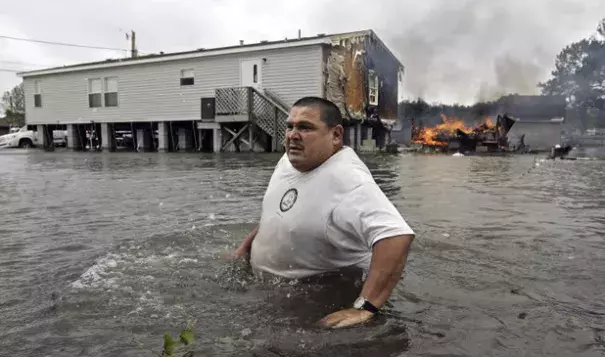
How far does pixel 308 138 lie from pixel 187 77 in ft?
73.4

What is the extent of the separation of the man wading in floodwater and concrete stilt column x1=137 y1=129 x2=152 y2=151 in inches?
1018

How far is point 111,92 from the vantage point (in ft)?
88.9

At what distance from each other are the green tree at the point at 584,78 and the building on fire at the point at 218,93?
72.8ft

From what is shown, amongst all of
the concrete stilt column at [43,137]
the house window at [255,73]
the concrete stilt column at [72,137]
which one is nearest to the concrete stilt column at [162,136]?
the house window at [255,73]

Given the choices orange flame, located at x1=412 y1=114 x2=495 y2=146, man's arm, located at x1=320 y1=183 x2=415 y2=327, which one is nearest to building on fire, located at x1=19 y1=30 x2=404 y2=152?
orange flame, located at x1=412 y1=114 x2=495 y2=146

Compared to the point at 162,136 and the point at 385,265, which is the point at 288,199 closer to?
the point at 385,265

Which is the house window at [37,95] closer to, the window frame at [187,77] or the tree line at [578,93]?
the window frame at [187,77]

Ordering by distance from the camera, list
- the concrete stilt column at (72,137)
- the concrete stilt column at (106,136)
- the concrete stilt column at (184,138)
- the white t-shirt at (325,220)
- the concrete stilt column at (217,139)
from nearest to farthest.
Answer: the white t-shirt at (325,220) → the concrete stilt column at (217,139) → the concrete stilt column at (184,138) → the concrete stilt column at (106,136) → the concrete stilt column at (72,137)

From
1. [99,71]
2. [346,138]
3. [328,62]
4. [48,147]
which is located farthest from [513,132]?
[48,147]

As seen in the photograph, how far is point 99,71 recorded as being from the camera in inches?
1075

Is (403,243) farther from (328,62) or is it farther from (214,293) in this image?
(328,62)

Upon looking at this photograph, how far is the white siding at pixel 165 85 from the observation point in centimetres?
2073

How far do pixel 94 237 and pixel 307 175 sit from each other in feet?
9.56

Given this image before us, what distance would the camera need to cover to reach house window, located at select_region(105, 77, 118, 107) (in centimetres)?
2683
